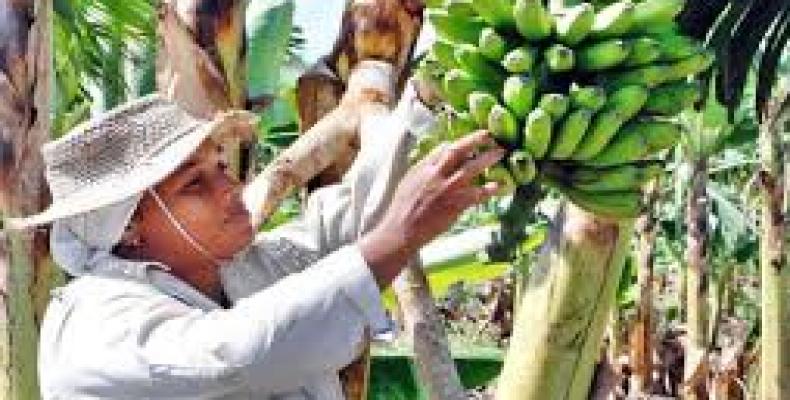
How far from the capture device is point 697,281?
11.6 meters

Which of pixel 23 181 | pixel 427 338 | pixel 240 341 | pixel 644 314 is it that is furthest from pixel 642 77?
pixel 644 314

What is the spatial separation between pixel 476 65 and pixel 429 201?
172 millimetres

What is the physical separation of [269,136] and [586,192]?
5.30 m

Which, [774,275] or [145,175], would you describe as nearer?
[145,175]

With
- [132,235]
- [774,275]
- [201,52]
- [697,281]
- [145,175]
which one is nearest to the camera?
[145,175]

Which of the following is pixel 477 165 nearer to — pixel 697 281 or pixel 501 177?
pixel 501 177

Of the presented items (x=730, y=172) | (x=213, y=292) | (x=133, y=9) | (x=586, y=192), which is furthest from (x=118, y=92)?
(x=730, y=172)

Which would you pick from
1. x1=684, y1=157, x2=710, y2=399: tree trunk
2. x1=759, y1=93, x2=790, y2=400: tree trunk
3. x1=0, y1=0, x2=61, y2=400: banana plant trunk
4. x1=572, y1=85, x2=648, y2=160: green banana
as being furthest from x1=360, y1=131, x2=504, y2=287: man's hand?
x1=684, y1=157, x2=710, y2=399: tree trunk

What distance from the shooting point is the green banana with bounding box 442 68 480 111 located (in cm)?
188

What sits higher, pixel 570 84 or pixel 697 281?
pixel 570 84

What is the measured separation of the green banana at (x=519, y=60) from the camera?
1.84 m

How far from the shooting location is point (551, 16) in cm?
189

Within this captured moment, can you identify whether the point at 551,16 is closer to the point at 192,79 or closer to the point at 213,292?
the point at 213,292

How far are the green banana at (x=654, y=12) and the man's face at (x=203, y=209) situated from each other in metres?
0.62
